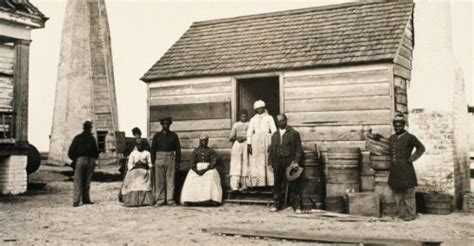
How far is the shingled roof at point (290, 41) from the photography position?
436 inches

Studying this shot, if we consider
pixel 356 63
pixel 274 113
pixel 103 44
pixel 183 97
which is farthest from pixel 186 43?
pixel 103 44

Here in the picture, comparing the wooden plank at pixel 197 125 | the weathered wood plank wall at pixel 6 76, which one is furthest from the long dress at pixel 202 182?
the weathered wood plank wall at pixel 6 76

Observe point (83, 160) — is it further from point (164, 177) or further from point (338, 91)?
point (338, 91)

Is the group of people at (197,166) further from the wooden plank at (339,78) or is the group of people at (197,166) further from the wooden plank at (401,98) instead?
the wooden plank at (401,98)

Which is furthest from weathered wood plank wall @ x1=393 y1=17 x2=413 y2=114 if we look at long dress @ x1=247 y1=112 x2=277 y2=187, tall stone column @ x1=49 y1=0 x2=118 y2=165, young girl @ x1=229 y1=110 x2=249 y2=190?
tall stone column @ x1=49 y1=0 x2=118 y2=165

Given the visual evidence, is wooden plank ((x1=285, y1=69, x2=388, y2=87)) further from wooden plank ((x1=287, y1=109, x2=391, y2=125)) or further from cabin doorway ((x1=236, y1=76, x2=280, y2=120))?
A: cabin doorway ((x1=236, y1=76, x2=280, y2=120))

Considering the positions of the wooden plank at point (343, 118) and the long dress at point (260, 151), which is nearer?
the wooden plank at point (343, 118)

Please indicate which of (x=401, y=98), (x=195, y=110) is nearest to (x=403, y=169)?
(x=401, y=98)

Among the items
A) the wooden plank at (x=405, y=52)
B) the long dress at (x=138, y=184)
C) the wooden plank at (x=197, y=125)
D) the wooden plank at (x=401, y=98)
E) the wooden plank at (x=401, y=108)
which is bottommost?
the long dress at (x=138, y=184)

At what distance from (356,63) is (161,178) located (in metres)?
4.84

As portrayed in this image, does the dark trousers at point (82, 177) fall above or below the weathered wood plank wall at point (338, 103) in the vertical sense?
below

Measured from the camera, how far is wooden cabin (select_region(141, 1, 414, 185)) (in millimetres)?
10648

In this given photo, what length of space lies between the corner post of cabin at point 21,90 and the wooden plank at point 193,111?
11.5ft

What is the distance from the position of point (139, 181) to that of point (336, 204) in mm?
4297
